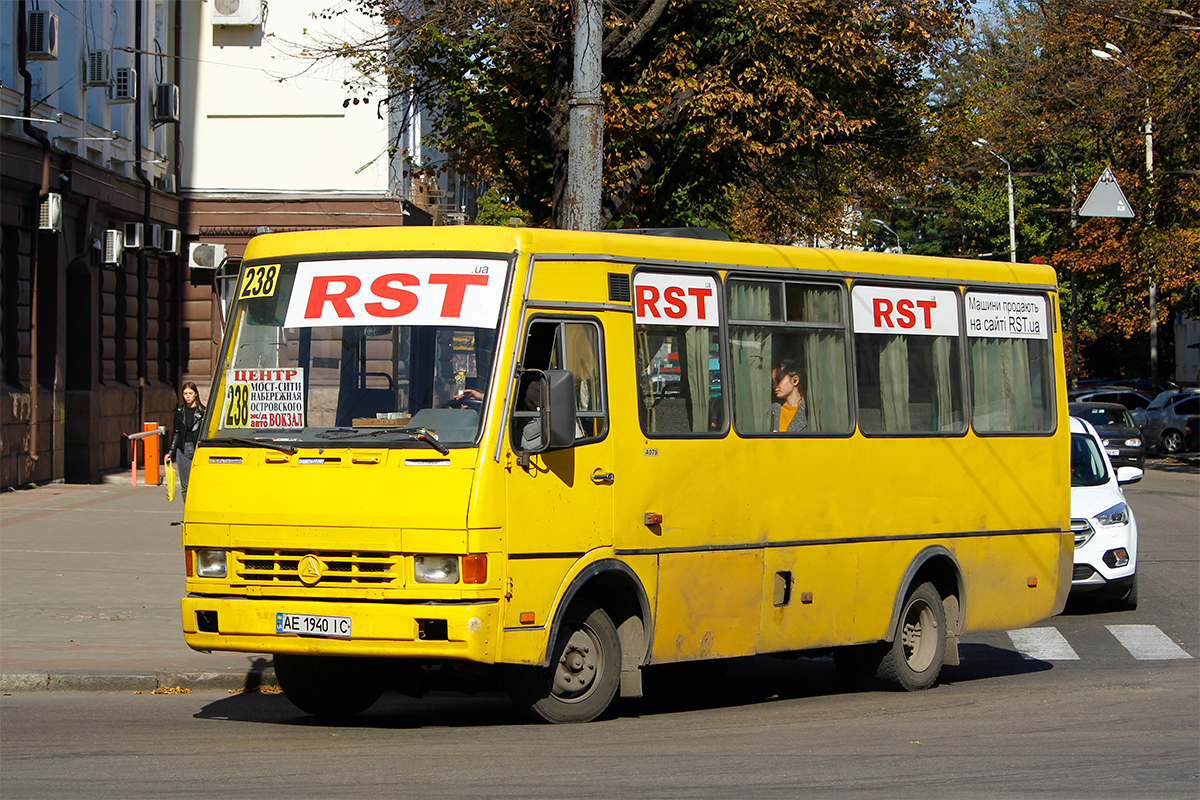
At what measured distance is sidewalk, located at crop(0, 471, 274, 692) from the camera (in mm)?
10641

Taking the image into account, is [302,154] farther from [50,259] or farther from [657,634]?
[657,634]

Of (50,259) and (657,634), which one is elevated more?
(50,259)

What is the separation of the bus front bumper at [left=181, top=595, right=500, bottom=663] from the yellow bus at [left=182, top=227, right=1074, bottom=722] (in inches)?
0.5

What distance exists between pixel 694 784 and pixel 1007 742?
235 centimetres

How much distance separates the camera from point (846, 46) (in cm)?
1947

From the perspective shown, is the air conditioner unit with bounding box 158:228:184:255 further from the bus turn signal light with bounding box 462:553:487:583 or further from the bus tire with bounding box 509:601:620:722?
the bus turn signal light with bounding box 462:553:487:583

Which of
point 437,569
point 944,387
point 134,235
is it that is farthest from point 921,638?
point 134,235

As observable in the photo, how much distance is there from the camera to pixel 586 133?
1441cm

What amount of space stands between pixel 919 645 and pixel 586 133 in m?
5.93

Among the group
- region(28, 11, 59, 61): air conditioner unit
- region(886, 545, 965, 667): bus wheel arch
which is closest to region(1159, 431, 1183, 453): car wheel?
region(28, 11, 59, 61): air conditioner unit

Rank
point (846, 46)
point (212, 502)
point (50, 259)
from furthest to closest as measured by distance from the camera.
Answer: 1. point (50, 259)
2. point (846, 46)
3. point (212, 502)

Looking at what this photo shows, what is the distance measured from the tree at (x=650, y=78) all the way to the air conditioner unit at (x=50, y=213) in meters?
6.63

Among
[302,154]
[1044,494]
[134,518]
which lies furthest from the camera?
[302,154]

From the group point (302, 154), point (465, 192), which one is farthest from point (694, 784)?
point (465, 192)
